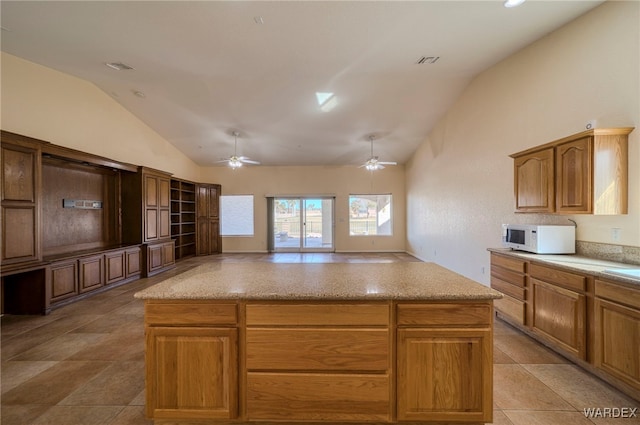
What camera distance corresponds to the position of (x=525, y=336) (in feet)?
9.77

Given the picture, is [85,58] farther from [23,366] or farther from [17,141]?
[23,366]

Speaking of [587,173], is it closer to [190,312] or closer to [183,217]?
[190,312]

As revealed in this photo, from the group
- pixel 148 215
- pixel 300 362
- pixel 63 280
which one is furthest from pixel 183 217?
pixel 300 362

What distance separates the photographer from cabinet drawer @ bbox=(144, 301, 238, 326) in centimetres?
160

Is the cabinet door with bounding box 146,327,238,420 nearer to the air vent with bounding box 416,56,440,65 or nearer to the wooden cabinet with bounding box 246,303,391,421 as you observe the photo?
the wooden cabinet with bounding box 246,303,391,421

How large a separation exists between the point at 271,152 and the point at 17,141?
519 centimetres

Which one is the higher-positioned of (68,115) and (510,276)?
(68,115)

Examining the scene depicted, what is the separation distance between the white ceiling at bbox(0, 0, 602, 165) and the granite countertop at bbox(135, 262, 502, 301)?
278cm

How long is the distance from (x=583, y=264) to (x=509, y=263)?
0.73 metres

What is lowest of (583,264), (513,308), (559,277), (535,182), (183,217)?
(513,308)

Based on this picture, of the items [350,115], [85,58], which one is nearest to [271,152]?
[350,115]

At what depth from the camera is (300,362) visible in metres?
1.59

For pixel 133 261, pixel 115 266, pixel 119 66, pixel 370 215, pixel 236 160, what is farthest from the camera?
pixel 370 215

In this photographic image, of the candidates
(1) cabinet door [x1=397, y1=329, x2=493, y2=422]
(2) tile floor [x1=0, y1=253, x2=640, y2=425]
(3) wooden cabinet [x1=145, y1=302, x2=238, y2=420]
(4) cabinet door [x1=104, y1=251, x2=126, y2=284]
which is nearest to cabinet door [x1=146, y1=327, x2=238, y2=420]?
(3) wooden cabinet [x1=145, y1=302, x2=238, y2=420]
